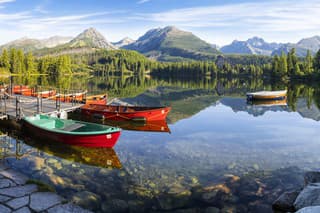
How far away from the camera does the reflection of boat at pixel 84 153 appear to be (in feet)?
61.7

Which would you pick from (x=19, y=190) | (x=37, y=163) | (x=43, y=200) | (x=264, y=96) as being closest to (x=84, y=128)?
(x=37, y=163)

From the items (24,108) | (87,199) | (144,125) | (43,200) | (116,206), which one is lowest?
(116,206)

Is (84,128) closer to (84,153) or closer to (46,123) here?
(84,153)

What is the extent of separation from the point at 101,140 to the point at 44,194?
9023mm

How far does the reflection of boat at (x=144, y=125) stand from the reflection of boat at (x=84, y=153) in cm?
902

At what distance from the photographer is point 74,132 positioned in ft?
68.6

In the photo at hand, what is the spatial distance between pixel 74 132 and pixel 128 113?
41.4 feet

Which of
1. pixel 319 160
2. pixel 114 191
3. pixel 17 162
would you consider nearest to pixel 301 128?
pixel 319 160

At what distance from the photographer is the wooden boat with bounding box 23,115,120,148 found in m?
20.9

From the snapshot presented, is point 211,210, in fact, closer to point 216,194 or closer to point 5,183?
point 216,194

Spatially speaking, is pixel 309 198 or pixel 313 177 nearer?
pixel 309 198

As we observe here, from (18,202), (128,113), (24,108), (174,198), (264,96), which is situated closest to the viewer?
(18,202)

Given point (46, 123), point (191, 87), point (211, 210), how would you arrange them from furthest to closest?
point (191, 87)
point (46, 123)
point (211, 210)

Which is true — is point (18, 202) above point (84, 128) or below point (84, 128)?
below
